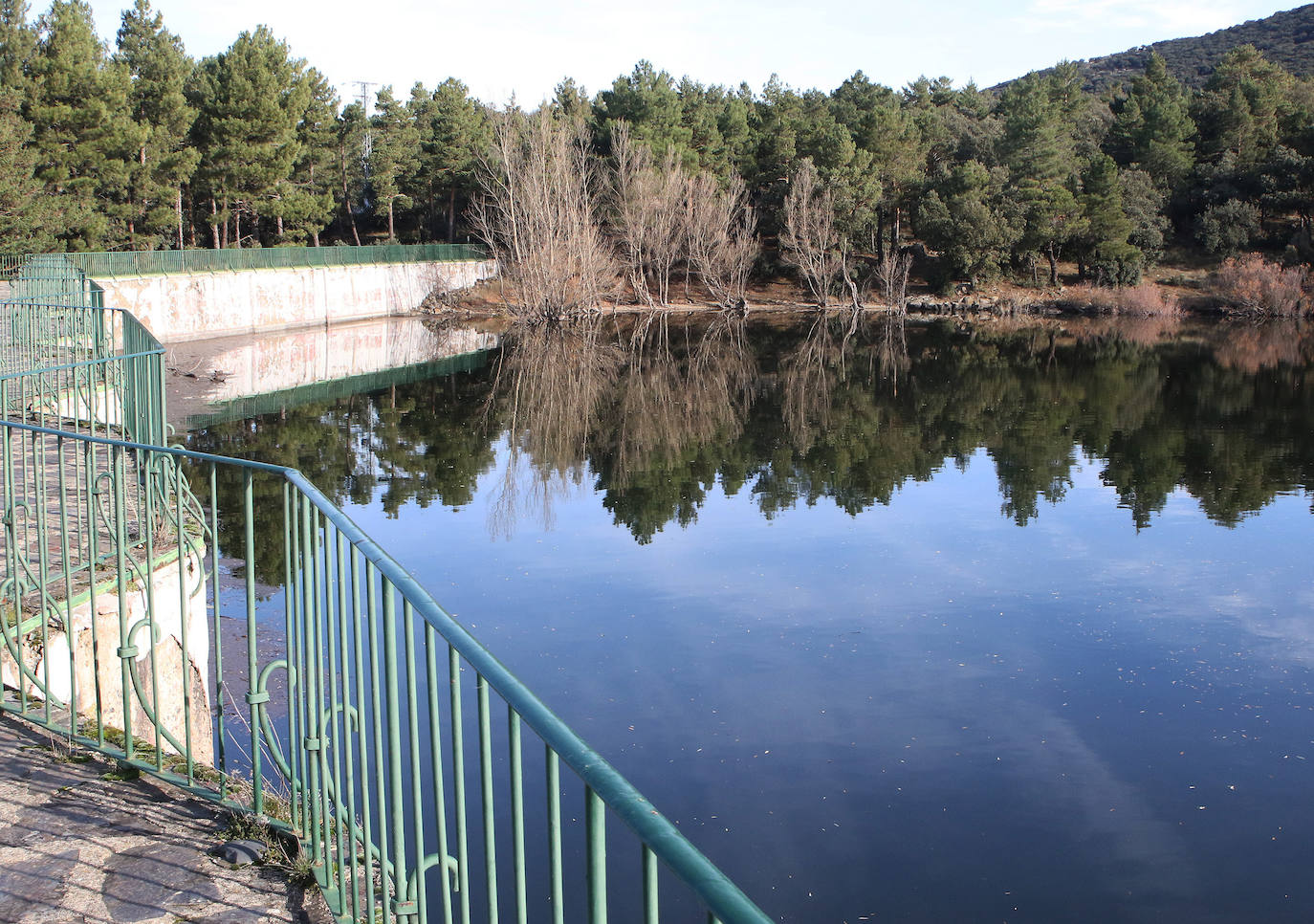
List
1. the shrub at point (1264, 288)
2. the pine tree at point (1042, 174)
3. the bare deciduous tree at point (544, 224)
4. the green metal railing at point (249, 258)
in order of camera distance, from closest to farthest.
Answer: the green metal railing at point (249, 258) → the bare deciduous tree at point (544, 224) → the shrub at point (1264, 288) → the pine tree at point (1042, 174)

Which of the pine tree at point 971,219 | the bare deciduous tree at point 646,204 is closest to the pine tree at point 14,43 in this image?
the bare deciduous tree at point 646,204

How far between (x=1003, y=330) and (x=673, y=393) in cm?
2269

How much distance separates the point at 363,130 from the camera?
61875mm

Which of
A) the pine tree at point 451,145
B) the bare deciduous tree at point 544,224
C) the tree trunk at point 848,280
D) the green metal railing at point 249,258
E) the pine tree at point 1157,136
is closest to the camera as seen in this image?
the green metal railing at point 249,258

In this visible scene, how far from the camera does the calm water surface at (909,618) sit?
7473 mm

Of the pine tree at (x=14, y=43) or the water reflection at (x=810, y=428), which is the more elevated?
the pine tree at (x=14, y=43)

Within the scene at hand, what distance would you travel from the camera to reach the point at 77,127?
39531 mm

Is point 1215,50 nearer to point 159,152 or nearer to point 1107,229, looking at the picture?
point 1107,229

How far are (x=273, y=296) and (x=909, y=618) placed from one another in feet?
121

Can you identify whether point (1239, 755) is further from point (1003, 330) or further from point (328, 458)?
point (1003, 330)

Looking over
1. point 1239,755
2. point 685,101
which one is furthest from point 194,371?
point 685,101

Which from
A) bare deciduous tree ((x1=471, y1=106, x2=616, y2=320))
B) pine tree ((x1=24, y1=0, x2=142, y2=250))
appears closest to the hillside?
bare deciduous tree ((x1=471, y1=106, x2=616, y2=320))

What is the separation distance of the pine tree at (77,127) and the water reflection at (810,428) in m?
15.2

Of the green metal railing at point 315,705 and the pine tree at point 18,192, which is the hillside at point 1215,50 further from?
the green metal railing at point 315,705
